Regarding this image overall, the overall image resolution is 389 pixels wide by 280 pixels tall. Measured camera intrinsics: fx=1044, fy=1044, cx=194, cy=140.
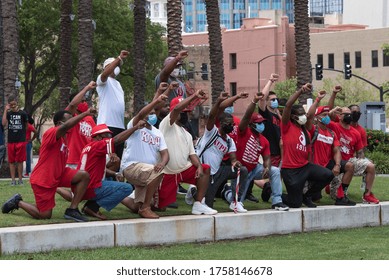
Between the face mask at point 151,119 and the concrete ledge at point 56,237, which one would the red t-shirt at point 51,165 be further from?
the face mask at point 151,119

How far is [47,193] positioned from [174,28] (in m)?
16.1

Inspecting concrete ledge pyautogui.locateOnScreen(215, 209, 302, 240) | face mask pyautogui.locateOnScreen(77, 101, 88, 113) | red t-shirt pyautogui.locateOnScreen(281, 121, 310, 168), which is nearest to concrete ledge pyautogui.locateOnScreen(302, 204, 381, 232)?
concrete ledge pyautogui.locateOnScreen(215, 209, 302, 240)

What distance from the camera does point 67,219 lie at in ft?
43.8

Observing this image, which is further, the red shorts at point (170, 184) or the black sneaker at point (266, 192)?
the black sneaker at point (266, 192)

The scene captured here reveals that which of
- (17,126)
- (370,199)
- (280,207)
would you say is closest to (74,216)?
(280,207)

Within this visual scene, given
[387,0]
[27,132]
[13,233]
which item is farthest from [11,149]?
[387,0]

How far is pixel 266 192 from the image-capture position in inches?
662

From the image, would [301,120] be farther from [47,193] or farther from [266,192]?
[47,193]

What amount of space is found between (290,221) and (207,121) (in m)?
1.89

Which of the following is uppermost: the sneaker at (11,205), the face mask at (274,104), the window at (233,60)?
the face mask at (274,104)

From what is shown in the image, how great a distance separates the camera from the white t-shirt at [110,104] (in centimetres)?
1504

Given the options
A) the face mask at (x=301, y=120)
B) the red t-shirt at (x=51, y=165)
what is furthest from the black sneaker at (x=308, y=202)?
the red t-shirt at (x=51, y=165)

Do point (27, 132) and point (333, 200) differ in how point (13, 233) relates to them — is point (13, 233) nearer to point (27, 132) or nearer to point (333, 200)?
point (333, 200)

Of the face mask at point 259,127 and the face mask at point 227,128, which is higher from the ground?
the face mask at point 227,128
